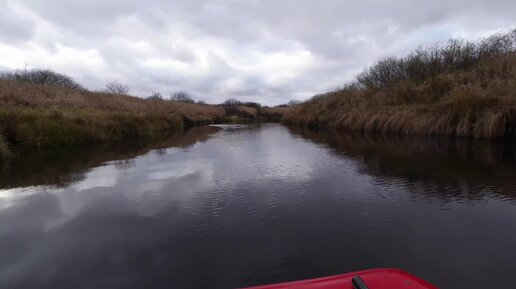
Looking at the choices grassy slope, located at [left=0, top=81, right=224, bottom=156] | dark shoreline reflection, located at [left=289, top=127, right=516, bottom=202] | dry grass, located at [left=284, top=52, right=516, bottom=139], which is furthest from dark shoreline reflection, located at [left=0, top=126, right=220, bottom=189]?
dry grass, located at [left=284, top=52, right=516, bottom=139]

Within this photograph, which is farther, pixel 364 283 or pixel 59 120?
pixel 59 120

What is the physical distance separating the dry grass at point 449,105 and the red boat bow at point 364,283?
423 inches

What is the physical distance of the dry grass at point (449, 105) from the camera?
34.2 feet

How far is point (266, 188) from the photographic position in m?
5.57

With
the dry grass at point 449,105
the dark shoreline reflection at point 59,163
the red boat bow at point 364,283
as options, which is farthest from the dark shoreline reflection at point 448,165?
the dark shoreline reflection at point 59,163

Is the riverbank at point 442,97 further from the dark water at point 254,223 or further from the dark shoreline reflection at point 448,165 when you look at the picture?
the dark water at point 254,223

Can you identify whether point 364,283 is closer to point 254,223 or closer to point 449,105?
point 254,223

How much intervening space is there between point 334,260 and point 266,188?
270 centimetres

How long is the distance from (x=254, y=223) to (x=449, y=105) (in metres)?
11.2

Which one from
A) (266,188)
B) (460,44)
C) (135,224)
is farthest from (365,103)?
(135,224)

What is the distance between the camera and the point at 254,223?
3930 mm

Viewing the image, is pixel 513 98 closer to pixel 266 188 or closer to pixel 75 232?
pixel 266 188

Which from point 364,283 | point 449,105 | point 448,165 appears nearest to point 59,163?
point 364,283

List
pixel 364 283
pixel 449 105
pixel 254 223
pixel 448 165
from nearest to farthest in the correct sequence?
pixel 364 283
pixel 254 223
pixel 448 165
pixel 449 105
